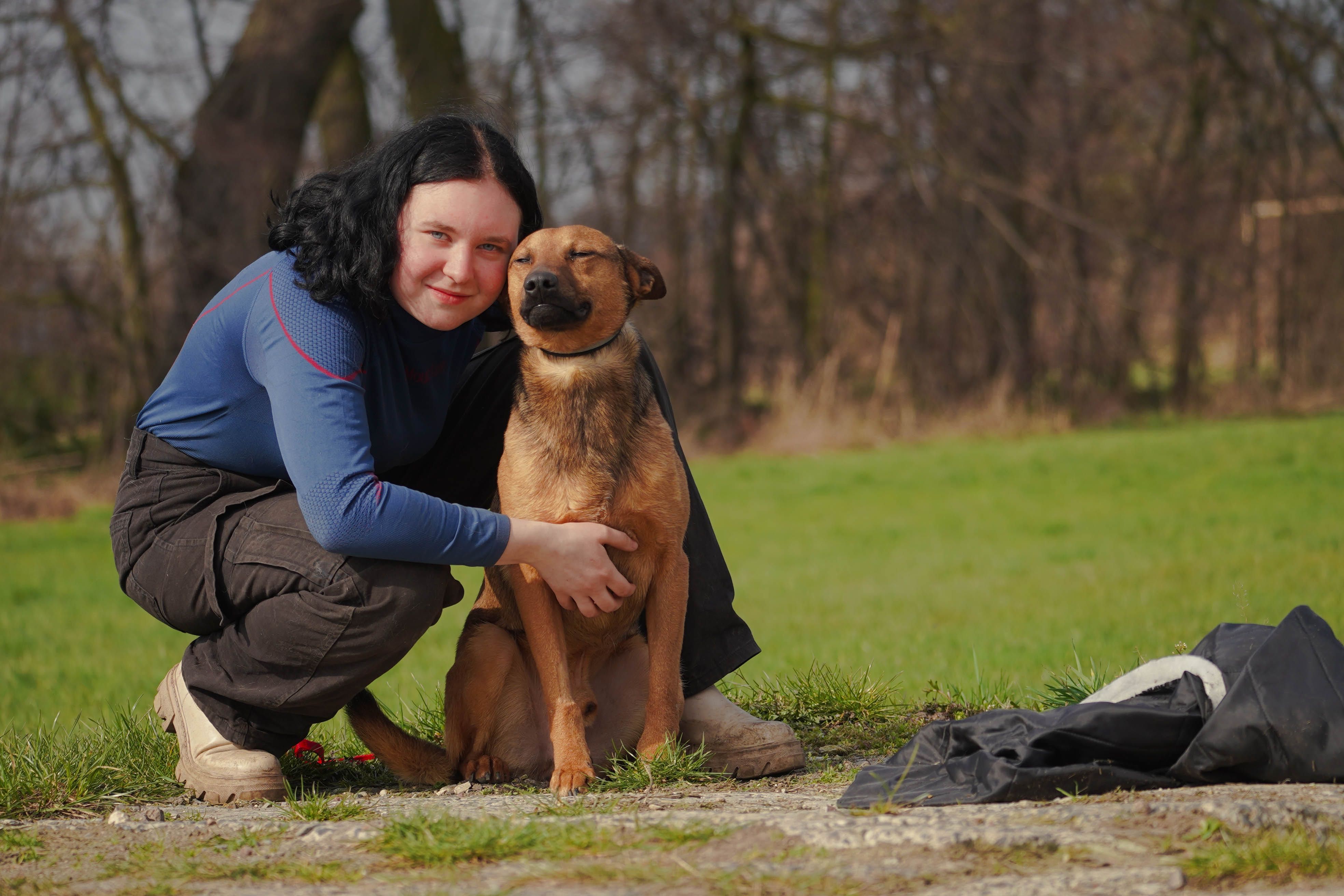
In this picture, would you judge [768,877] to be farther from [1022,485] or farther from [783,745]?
[1022,485]

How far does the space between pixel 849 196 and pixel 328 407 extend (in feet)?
47.2

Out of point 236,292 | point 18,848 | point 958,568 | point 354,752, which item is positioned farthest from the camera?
point 958,568

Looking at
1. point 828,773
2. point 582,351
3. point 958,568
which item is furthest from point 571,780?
point 958,568

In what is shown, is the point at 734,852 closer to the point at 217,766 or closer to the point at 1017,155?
the point at 217,766

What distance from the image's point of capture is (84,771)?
10.2ft

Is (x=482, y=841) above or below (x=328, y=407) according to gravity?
below

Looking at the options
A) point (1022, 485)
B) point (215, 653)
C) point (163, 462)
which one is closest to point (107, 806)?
point (215, 653)

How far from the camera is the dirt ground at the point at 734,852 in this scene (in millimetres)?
2119

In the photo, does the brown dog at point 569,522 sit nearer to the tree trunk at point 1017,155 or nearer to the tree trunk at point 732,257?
the tree trunk at point 732,257

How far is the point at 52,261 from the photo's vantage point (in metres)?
13.9

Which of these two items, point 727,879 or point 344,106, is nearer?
point 727,879

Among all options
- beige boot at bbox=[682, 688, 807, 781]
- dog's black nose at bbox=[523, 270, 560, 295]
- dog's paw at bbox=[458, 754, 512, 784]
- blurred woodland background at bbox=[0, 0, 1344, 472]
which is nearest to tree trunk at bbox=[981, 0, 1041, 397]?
blurred woodland background at bbox=[0, 0, 1344, 472]

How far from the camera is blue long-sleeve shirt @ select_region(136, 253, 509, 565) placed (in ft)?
9.32

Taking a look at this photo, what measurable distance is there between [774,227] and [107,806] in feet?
47.4
